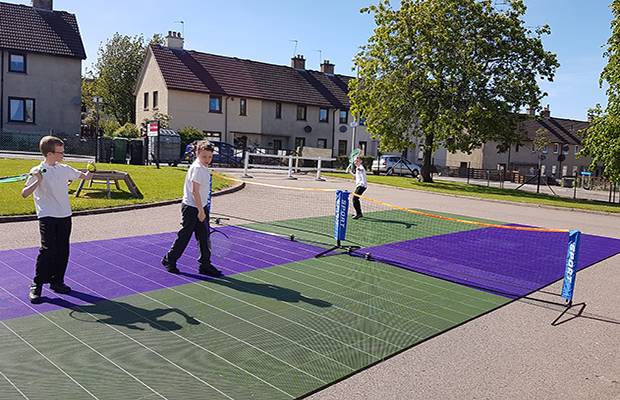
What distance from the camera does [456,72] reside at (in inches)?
1225

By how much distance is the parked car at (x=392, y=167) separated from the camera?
4231 cm

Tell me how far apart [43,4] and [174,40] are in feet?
34.2

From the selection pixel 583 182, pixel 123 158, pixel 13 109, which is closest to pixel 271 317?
pixel 123 158

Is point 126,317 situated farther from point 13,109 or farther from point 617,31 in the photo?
point 13,109

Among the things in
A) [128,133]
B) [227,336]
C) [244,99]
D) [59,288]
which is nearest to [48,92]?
[128,133]

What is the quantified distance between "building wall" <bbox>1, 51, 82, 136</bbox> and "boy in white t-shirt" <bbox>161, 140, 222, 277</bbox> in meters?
34.3

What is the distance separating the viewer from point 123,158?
27000 mm

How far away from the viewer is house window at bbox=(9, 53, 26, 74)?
37816mm

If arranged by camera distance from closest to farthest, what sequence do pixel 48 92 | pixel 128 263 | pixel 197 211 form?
pixel 197 211, pixel 128 263, pixel 48 92

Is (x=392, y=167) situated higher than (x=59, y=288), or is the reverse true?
(x=392, y=167)

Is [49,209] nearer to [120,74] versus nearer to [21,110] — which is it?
[21,110]

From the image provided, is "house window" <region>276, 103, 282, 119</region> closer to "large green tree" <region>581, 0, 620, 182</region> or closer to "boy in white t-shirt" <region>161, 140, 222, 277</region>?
"large green tree" <region>581, 0, 620, 182</region>

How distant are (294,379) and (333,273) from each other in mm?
3662

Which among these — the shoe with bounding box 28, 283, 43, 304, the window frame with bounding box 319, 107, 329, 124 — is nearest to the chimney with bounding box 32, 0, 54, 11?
the window frame with bounding box 319, 107, 329, 124
